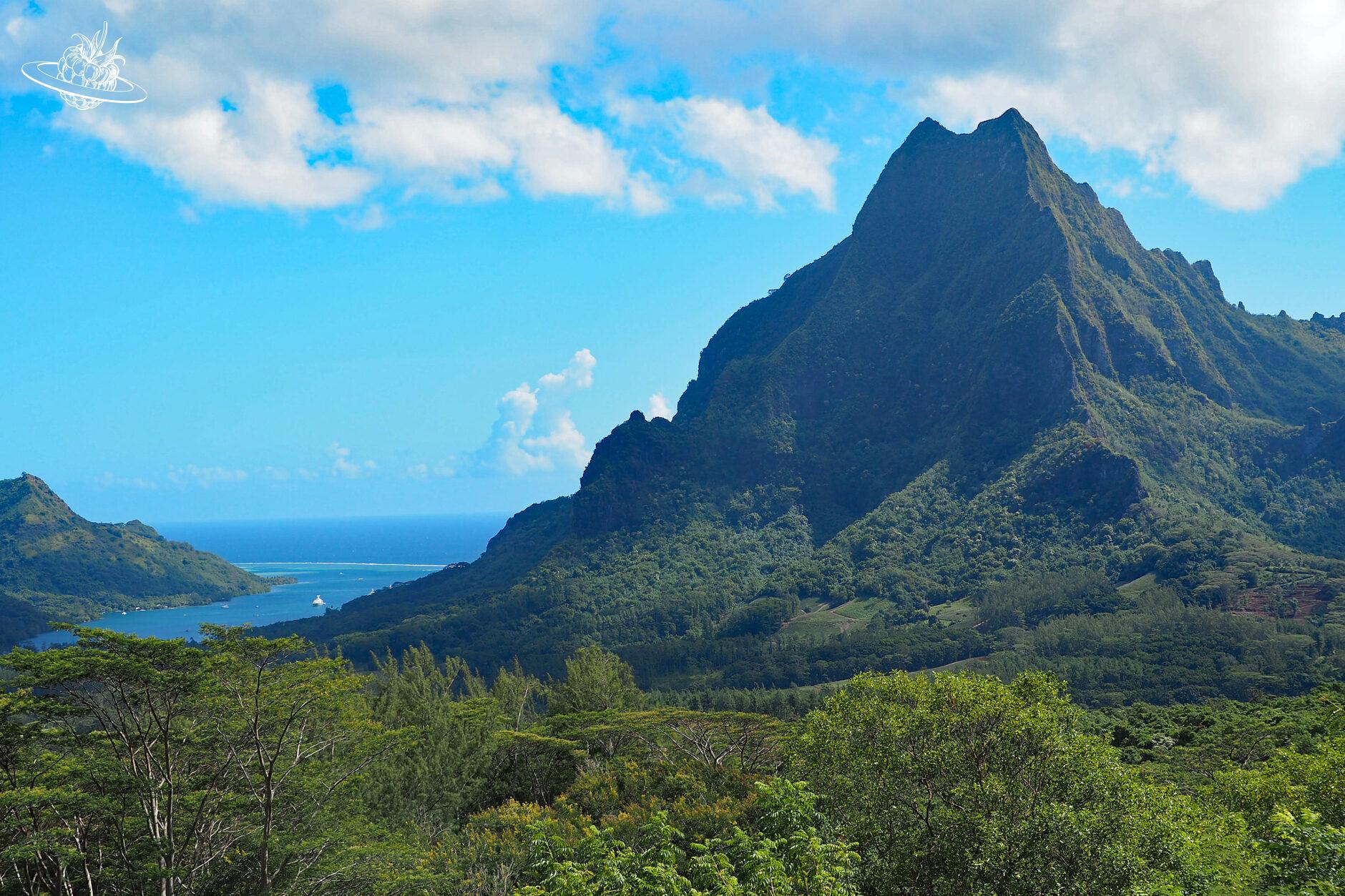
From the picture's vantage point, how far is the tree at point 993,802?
1670cm

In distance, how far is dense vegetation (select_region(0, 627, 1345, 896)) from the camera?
16672mm

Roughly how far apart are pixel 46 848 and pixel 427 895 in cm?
1027

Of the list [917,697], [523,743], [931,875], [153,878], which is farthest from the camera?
[523,743]

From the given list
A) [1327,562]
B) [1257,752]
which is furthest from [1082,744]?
[1327,562]

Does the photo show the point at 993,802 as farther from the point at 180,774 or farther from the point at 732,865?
the point at 180,774

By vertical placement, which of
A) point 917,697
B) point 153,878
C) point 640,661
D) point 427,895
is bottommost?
point 640,661

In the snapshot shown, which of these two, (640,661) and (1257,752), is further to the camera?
(640,661)

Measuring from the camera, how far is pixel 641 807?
27875 millimetres

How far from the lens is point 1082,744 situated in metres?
19.4

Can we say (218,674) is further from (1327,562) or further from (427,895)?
(1327,562)

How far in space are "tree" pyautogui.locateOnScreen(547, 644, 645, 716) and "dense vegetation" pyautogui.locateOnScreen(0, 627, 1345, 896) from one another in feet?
78.4

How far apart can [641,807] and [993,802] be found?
549 inches

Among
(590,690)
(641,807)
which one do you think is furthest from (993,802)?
(590,690)

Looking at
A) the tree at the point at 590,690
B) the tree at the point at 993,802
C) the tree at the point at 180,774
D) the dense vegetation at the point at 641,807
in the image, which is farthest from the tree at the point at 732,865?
the tree at the point at 590,690
